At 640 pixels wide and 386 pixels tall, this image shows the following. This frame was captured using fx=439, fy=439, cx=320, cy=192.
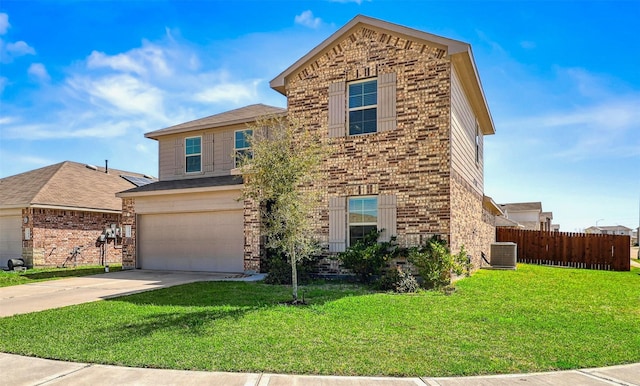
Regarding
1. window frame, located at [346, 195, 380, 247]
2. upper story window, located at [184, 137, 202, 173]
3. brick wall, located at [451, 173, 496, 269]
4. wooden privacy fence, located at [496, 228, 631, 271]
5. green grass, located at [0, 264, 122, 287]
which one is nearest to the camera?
brick wall, located at [451, 173, 496, 269]

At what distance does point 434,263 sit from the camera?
10930 mm

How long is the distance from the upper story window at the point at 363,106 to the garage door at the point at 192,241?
521 centimetres

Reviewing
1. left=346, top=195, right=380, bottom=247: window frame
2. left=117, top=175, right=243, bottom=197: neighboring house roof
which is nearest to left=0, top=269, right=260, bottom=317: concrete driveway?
left=117, top=175, right=243, bottom=197: neighboring house roof

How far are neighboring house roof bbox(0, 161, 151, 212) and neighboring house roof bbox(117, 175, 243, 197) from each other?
4017 millimetres

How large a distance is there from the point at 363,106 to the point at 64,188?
1546 centimetres

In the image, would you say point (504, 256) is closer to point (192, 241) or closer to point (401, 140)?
point (401, 140)

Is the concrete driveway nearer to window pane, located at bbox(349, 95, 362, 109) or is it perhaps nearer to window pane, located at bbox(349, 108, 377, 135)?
window pane, located at bbox(349, 108, 377, 135)

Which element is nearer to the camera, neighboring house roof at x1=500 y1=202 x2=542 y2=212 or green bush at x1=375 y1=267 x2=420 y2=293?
green bush at x1=375 y1=267 x2=420 y2=293

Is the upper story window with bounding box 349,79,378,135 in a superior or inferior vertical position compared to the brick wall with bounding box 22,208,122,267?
superior

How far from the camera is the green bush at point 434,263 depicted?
10.9 meters

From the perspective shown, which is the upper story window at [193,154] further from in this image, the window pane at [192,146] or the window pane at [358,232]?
the window pane at [358,232]

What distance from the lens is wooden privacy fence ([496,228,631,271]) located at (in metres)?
19.6

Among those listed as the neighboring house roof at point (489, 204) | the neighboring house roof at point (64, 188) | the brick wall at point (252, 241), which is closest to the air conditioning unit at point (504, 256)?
the neighboring house roof at point (489, 204)

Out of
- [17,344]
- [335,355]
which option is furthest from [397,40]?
[17,344]
